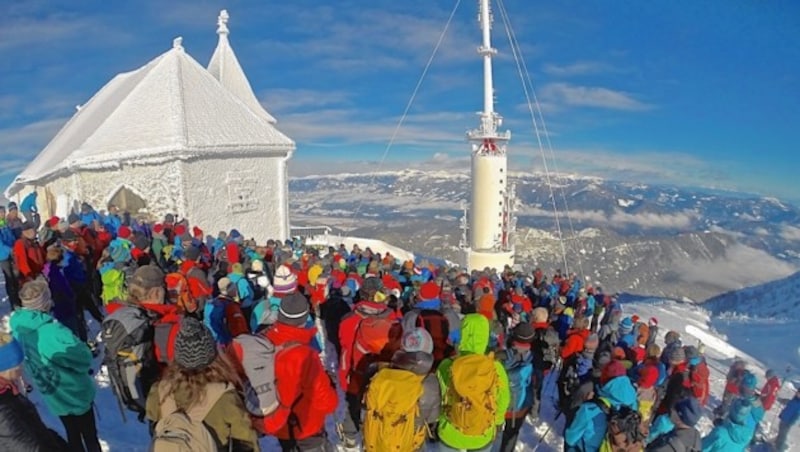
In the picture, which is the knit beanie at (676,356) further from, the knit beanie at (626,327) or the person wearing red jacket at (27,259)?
the person wearing red jacket at (27,259)

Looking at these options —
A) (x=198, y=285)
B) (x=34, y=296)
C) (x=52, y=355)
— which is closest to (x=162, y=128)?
(x=198, y=285)

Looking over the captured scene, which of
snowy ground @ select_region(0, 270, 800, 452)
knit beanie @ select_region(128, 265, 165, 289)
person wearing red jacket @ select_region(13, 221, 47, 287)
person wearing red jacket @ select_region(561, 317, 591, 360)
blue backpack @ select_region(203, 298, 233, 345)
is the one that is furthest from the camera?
person wearing red jacket @ select_region(13, 221, 47, 287)

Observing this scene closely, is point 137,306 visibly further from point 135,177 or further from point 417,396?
point 135,177

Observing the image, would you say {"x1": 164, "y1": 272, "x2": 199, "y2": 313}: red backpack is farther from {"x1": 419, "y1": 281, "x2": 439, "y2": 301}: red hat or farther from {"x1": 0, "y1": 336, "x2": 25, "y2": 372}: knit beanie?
{"x1": 419, "y1": 281, "x2": 439, "y2": 301}: red hat

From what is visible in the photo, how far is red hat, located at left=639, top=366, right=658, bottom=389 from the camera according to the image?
530 cm

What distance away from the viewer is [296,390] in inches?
147

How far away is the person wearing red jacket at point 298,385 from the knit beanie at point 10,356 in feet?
5.03

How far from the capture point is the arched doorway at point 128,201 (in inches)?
698

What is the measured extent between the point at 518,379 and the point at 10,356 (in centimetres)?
420

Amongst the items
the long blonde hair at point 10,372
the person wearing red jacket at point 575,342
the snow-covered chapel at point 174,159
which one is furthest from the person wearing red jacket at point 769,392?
the snow-covered chapel at point 174,159

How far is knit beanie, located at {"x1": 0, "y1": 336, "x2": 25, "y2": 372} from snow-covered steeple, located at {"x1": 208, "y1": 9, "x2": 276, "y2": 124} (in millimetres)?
24776

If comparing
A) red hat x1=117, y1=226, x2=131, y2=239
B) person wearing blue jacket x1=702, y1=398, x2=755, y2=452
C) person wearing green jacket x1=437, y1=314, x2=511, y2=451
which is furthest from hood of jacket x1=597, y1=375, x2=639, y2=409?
red hat x1=117, y1=226, x2=131, y2=239

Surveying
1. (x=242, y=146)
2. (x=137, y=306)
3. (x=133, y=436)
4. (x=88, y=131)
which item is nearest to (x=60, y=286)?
(x=133, y=436)

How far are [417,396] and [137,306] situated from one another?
2.45 meters
